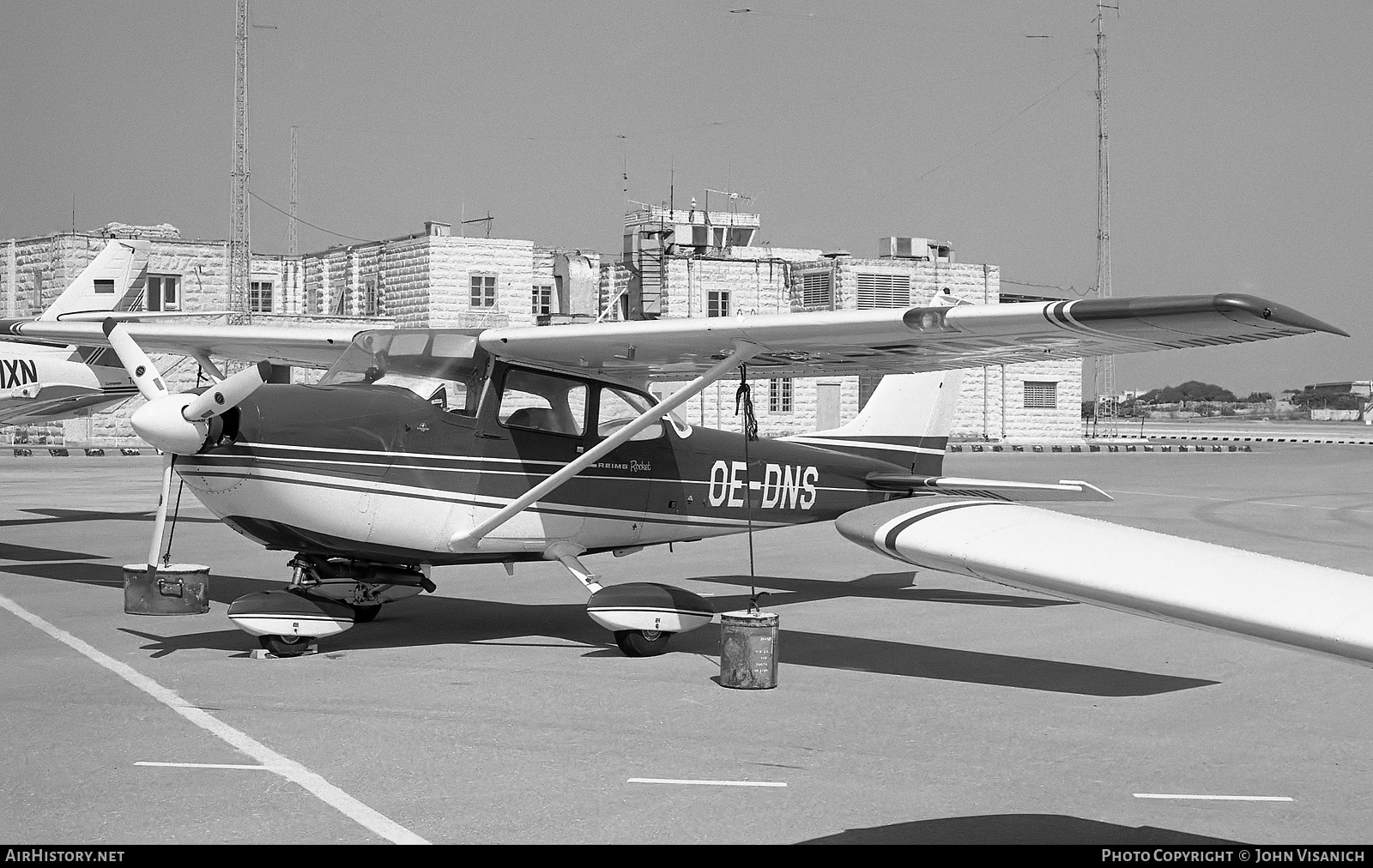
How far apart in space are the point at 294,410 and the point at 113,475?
74.1 ft

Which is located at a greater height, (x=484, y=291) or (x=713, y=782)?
(x=484, y=291)

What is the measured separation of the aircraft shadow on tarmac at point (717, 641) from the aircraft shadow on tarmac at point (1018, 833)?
286cm

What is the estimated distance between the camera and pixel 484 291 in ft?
145

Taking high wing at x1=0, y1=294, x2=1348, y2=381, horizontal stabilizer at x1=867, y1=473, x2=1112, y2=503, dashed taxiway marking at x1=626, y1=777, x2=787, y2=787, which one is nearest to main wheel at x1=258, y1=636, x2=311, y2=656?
high wing at x1=0, y1=294, x2=1348, y2=381

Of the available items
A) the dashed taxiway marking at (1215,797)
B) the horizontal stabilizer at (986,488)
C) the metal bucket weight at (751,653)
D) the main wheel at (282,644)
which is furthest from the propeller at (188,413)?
the dashed taxiway marking at (1215,797)

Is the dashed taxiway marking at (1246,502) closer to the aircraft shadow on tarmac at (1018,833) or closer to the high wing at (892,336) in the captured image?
the high wing at (892,336)

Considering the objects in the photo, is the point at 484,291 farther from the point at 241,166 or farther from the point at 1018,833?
the point at 1018,833

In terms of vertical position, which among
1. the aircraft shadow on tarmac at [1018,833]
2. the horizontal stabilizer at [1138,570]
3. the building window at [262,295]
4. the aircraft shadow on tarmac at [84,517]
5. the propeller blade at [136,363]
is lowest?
the aircraft shadow on tarmac at [84,517]

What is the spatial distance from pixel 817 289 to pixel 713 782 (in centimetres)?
4342

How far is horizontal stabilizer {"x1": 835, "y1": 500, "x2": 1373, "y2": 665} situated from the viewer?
11.3ft

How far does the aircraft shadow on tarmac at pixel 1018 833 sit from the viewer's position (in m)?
5.09

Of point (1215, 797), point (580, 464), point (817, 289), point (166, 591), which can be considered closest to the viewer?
point (1215, 797)

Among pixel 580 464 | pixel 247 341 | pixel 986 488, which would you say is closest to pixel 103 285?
pixel 247 341

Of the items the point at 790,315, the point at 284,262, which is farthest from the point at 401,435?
the point at 284,262
